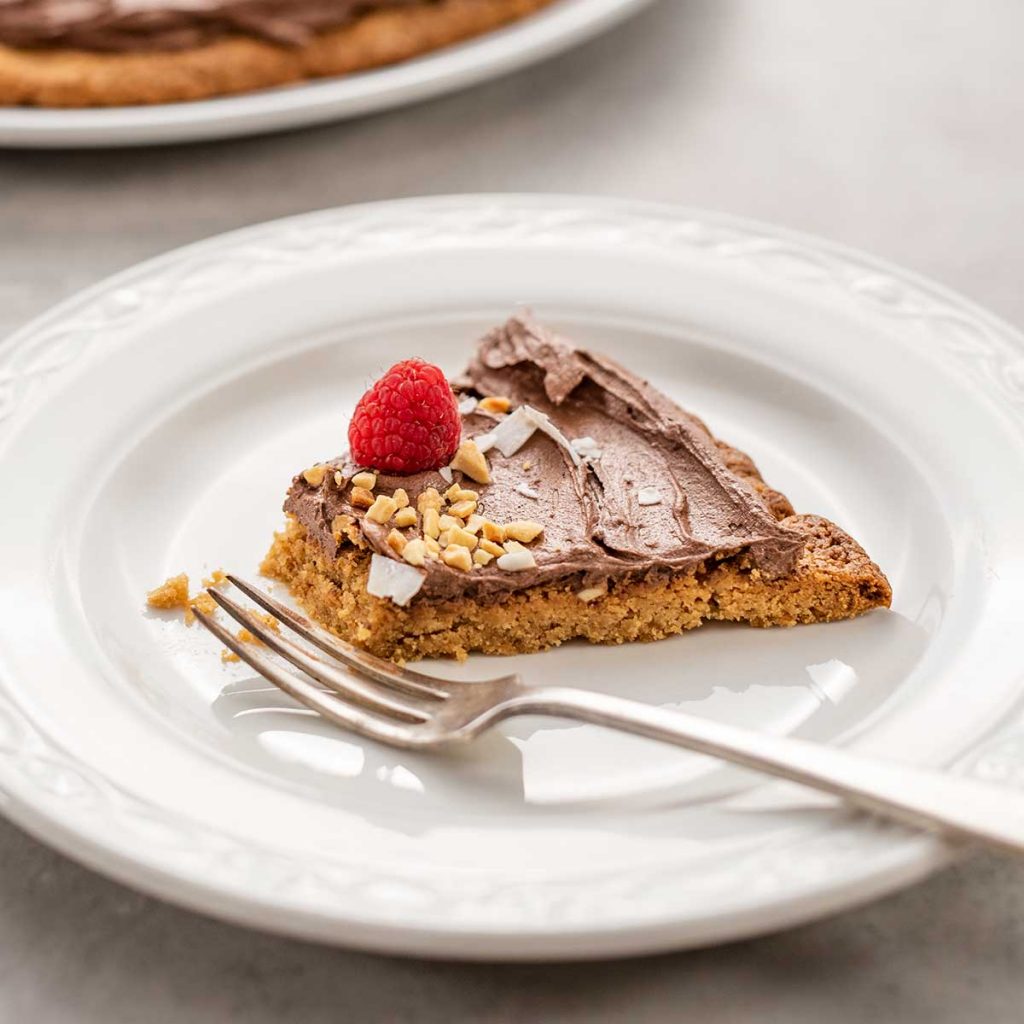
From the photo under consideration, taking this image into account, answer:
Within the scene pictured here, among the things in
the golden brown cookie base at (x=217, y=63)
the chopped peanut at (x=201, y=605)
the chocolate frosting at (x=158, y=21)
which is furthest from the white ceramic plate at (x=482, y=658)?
the chocolate frosting at (x=158, y=21)

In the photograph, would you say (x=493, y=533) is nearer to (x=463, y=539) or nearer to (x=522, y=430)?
(x=463, y=539)

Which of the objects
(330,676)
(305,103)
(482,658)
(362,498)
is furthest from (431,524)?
(305,103)

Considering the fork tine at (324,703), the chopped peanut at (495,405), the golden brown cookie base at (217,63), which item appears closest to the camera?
the fork tine at (324,703)

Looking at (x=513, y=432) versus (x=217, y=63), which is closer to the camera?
(x=513, y=432)

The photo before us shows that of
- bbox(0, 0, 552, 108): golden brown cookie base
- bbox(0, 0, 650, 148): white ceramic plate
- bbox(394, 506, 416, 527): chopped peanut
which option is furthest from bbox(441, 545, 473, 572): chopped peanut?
bbox(0, 0, 552, 108): golden brown cookie base

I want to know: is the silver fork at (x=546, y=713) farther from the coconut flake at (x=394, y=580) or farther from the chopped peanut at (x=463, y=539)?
the chopped peanut at (x=463, y=539)

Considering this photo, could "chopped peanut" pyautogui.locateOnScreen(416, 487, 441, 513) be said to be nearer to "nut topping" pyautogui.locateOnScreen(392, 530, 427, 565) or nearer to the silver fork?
"nut topping" pyautogui.locateOnScreen(392, 530, 427, 565)
